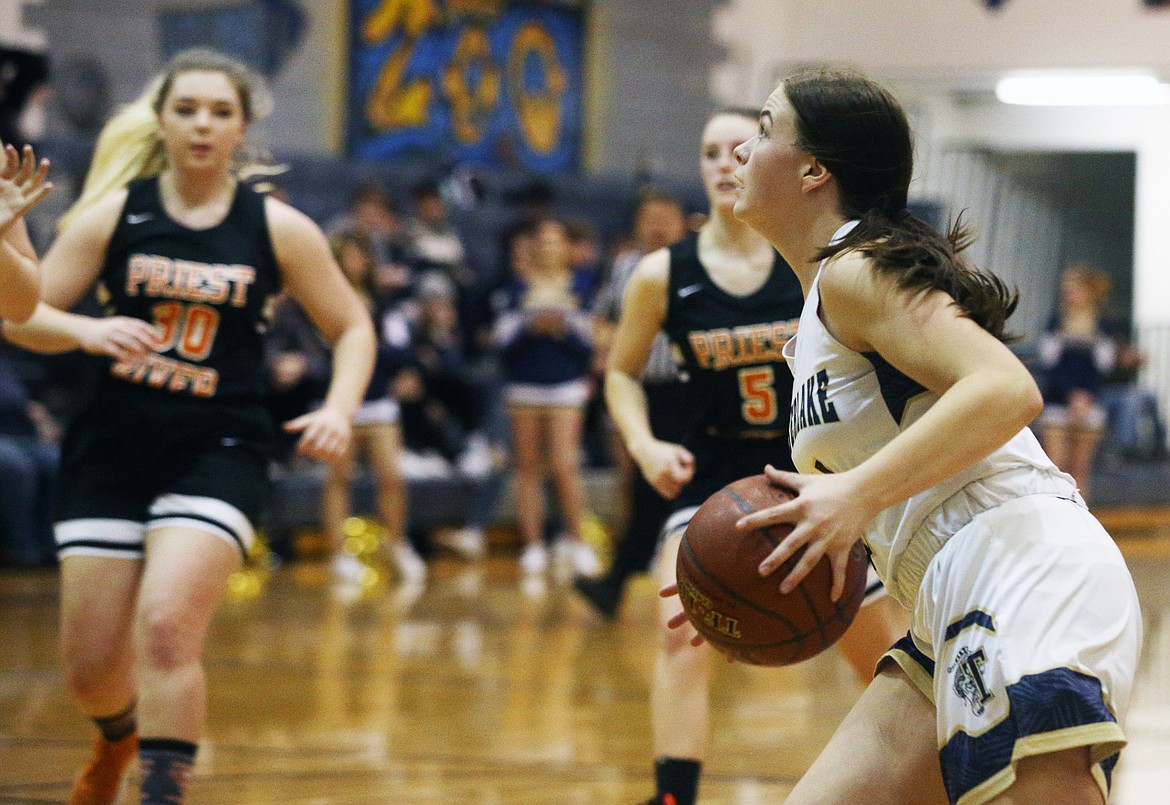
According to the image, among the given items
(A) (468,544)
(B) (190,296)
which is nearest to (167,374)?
(B) (190,296)

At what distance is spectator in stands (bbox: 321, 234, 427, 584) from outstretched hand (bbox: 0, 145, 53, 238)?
16.6 ft

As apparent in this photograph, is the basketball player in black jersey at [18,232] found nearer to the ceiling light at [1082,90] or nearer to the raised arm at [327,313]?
the raised arm at [327,313]

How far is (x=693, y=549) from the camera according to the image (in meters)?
2.15

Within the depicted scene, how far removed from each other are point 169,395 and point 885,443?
1.81 m

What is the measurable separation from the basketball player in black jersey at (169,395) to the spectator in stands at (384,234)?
5.37m

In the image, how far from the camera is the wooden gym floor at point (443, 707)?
3.96 meters

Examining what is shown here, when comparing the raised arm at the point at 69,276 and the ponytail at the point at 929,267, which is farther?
the raised arm at the point at 69,276

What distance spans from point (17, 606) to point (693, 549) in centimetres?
569

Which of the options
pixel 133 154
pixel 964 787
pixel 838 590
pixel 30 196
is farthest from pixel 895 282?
pixel 133 154

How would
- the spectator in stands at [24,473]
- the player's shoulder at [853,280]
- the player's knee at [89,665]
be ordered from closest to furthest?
the player's shoulder at [853,280] < the player's knee at [89,665] < the spectator in stands at [24,473]

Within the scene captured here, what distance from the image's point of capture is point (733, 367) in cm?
345

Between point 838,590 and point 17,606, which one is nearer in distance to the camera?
point 838,590

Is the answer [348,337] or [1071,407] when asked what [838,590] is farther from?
[1071,407]

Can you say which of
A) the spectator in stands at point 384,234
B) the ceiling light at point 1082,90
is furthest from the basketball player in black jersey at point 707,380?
the ceiling light at point 1082,90
